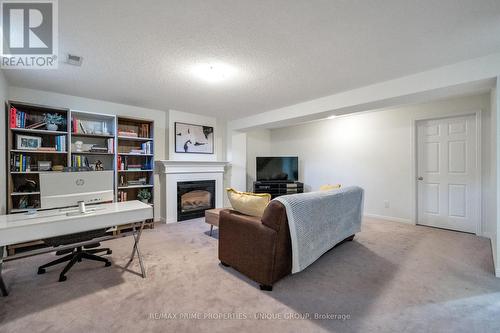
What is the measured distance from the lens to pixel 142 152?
3979 mm

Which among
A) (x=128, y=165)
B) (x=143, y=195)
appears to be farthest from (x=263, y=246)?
(x=128, y=165)

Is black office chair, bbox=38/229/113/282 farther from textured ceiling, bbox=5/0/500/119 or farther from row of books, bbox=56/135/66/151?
textured ceiling, bbox=5/0/500/119

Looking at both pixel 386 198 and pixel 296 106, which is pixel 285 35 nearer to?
pixel 296 106

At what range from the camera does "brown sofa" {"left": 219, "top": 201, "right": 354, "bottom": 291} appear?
1918mm

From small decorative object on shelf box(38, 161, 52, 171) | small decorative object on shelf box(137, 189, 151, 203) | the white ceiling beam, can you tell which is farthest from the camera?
small decorative object on shelf box(137, 189, 151, 203)

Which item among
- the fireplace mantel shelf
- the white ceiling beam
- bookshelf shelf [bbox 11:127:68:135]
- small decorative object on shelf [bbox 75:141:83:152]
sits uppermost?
the white ceiling beam

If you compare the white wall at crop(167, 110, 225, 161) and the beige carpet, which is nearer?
the beige carpet

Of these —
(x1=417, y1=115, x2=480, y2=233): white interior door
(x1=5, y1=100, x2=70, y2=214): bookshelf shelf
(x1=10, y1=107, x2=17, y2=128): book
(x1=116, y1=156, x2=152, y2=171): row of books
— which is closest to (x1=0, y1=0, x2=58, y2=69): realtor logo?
(x1=10, y1=107, x2=17, y2=128): book

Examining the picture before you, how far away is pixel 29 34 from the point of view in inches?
72.9

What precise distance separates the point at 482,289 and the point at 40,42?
4.55m

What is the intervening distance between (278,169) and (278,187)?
1.62 ft

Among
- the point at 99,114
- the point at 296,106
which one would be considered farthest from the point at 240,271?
the point at 99,114

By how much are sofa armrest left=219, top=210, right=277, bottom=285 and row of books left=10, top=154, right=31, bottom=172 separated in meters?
2.83

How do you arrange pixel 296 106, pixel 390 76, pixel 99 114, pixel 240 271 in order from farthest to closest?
pixel 296 106 < pixel 99 114 < pixel 390 76 < pixel 240 271
